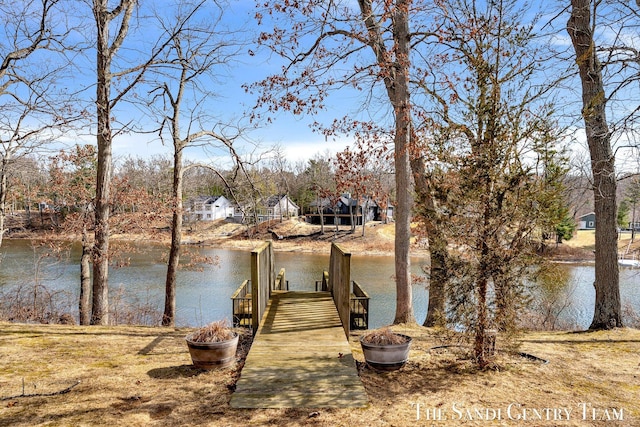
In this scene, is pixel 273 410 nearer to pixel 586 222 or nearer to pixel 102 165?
pixel 102 165

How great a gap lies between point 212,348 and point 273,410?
123 cm

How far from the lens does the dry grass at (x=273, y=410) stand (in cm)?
359

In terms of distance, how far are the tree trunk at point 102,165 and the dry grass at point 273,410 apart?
2471 millimetres

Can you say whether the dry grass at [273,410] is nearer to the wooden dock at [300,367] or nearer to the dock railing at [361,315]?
the wooden dock at [300,367]

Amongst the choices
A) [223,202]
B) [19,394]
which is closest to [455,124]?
[19,394]

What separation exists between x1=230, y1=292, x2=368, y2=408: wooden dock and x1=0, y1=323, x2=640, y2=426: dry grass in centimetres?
14

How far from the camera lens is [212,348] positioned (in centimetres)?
465

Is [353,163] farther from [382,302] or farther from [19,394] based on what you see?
[382,302]

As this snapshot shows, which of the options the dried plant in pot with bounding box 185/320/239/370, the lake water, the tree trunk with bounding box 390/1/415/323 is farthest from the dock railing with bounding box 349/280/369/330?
the lake water

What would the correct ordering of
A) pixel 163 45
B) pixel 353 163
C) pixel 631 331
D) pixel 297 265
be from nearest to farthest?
pixel 631 331 → pixel 353 163 → pixel 163 45 → pixel 297 265

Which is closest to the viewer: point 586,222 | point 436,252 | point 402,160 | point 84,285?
point 436,252

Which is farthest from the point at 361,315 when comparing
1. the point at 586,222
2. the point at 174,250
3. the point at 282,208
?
the point at 586,222

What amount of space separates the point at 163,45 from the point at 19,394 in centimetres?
736

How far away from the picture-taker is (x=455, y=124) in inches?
189
